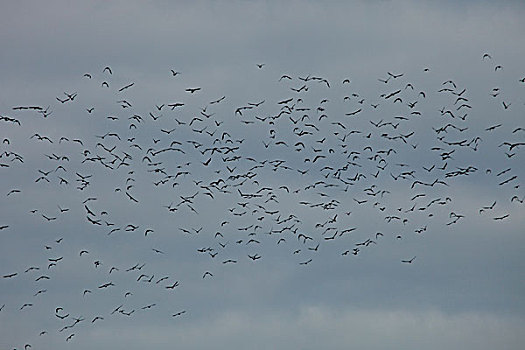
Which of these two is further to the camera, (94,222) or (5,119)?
(94,222)

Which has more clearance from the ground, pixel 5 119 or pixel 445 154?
pixel 5 119

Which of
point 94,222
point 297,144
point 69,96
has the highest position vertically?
point 69,96

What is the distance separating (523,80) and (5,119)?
30718 millimetres

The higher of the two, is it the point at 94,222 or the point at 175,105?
the point at 175,105

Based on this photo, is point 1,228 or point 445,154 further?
point 1,228

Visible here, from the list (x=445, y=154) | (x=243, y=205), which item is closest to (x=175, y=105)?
(x=243, y=205)

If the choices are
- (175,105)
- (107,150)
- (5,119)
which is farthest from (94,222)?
(175,105)

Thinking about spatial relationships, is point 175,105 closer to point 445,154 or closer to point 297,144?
point 297,144

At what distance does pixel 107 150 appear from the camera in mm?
63719

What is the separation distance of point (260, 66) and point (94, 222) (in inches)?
791

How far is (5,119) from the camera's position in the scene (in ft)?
195

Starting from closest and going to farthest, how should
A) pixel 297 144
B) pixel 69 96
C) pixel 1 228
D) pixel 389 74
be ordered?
pixel 297 144 < pixel 389 74 < pixel 69 96 < pixel 1 228

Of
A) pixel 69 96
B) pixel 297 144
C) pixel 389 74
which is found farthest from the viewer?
pixel 69 96

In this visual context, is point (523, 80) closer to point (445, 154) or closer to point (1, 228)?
point (445, 154)
